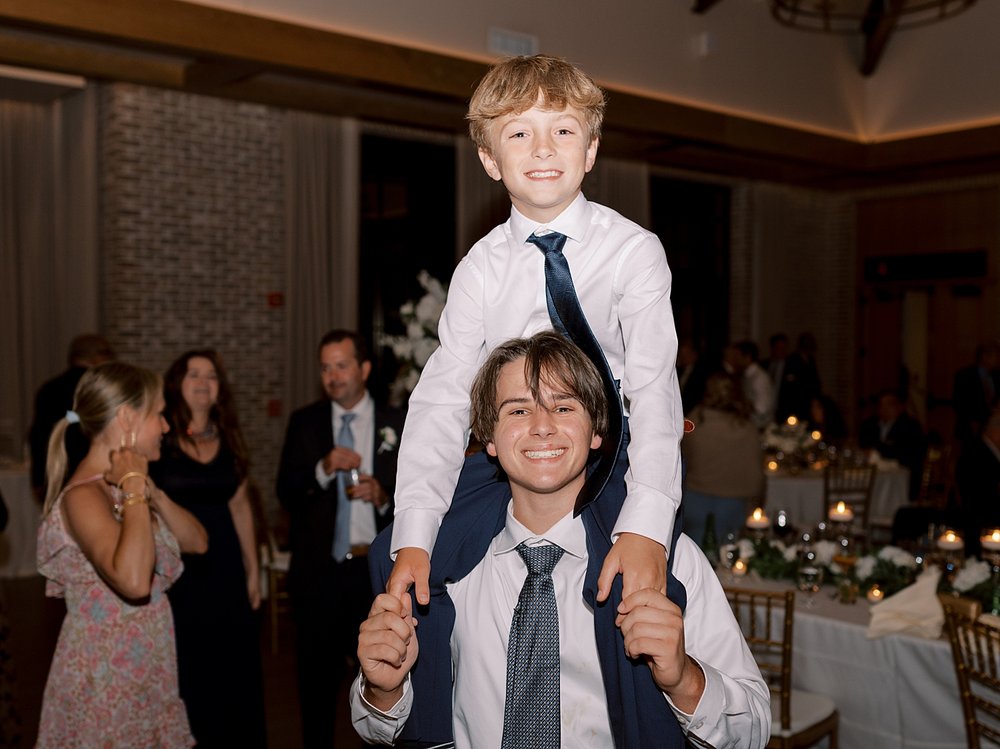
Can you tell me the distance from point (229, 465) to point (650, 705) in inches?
102

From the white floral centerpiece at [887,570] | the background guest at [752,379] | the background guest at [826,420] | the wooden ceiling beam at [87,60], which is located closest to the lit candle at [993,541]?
the white floral centerpiece at [887,570]

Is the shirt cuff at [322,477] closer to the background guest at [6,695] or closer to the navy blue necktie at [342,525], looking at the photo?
the navy blue necktie at [342,525]

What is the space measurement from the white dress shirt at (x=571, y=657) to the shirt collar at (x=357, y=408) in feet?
7.35

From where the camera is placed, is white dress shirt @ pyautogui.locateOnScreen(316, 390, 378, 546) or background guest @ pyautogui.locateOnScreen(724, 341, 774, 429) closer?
white dress shirt @ pyautogui.locateOnScreen(316, 390, 378, 546)

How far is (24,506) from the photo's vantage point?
24.2 ft

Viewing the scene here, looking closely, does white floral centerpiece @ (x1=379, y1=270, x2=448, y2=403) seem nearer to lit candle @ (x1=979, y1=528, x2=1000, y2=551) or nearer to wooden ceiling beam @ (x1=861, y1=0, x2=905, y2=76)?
lit candle @ (x1=979, y1=528, x2=1000, y2=551)

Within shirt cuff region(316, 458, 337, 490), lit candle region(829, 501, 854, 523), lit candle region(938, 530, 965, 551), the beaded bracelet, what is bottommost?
lit candle region(938, 530, 965, 551)

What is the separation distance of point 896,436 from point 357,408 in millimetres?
6015

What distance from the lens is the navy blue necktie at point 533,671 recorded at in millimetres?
1710

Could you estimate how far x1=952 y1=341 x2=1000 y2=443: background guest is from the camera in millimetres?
9719

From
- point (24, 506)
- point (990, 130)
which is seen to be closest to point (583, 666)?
point (24, 506)

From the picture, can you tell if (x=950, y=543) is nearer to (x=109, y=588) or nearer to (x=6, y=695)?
(x=109, y=588)

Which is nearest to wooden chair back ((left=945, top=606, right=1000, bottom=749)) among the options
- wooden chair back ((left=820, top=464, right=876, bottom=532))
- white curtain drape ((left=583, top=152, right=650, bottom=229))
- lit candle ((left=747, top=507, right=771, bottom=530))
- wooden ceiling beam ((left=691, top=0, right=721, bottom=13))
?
lit candle ((left=747, top=507, right=771, bottom=530))

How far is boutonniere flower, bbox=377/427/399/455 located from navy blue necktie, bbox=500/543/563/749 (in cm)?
218
